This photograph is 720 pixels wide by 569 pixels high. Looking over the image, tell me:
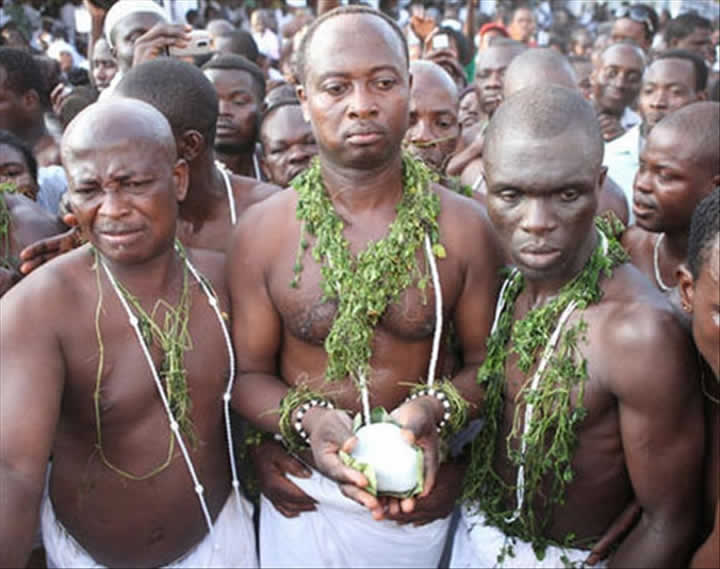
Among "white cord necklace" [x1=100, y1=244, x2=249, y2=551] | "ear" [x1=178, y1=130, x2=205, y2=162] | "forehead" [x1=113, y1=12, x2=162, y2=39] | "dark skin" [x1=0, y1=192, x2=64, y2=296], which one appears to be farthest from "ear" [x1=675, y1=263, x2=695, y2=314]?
"forehead" [x1=113, y1=12, x2=162, y2=39]

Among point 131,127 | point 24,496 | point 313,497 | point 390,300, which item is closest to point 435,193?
point 390,300

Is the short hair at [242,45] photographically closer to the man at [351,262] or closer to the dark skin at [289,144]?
the dark skin at [289,144]

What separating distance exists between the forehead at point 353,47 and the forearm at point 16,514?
1445mm

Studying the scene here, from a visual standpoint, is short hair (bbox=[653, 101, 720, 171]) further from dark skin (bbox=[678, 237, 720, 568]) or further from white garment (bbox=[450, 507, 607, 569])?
white garment (bbox=[450, 507, 607, 569])

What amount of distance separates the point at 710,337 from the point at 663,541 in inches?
27.0

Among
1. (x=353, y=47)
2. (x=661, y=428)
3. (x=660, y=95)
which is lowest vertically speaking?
(x=661, y=428)

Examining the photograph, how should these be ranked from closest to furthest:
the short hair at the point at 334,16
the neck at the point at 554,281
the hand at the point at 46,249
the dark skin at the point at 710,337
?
the dark skin at the point at 710,337
the neck at the point at 554,281
the short hair at the point at 334,16
the hand at the point at 46,249

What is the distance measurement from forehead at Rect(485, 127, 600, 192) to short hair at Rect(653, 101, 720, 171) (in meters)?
1.04

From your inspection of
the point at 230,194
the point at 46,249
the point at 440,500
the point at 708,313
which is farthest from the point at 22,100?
the point at 708,313

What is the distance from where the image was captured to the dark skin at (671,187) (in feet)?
9.96

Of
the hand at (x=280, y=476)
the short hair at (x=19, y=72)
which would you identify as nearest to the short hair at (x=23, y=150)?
the short hair at (x=19, y=72)

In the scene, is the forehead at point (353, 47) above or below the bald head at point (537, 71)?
above

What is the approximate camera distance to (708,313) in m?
1.88

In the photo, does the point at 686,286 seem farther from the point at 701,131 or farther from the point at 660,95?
the point at 660,95
